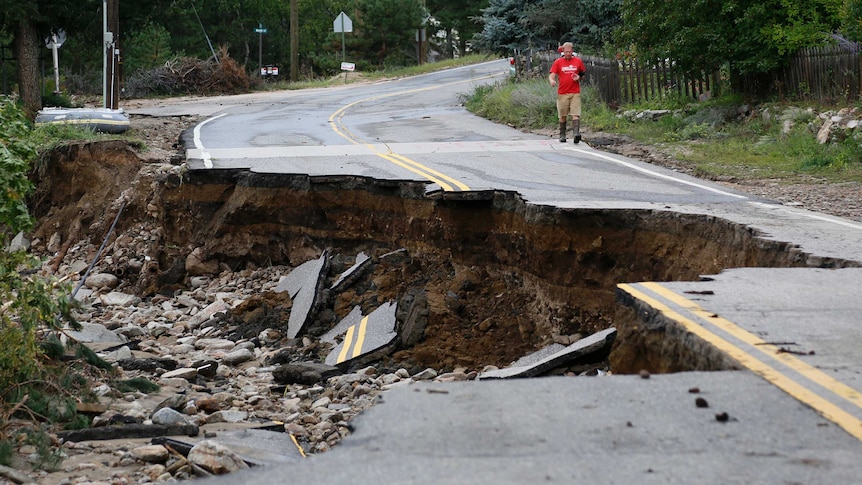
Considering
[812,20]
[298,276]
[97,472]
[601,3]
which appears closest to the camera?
[97,472]

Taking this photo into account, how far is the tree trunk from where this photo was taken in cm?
2445

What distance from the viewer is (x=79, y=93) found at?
37.4 m

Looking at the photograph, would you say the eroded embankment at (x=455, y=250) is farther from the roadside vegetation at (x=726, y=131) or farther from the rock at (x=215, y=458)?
the roadside vegetation at (x=726, y=131)

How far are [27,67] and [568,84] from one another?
48.9 feet

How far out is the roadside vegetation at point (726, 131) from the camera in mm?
14258

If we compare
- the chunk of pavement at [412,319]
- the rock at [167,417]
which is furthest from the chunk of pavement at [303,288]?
the rock at [167,417]

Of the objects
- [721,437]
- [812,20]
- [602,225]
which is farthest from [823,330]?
[812,20]

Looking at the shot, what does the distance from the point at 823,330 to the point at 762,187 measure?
7.98m

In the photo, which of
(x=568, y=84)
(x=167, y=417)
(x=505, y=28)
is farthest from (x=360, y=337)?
(x=505, y=28)

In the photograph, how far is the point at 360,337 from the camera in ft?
33.7

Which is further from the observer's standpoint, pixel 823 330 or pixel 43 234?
pixel 43 234

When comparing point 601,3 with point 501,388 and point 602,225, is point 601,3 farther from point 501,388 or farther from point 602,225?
point 501,388

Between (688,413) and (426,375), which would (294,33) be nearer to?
(426,375)

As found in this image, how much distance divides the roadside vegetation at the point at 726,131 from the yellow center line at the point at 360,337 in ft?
20.3
